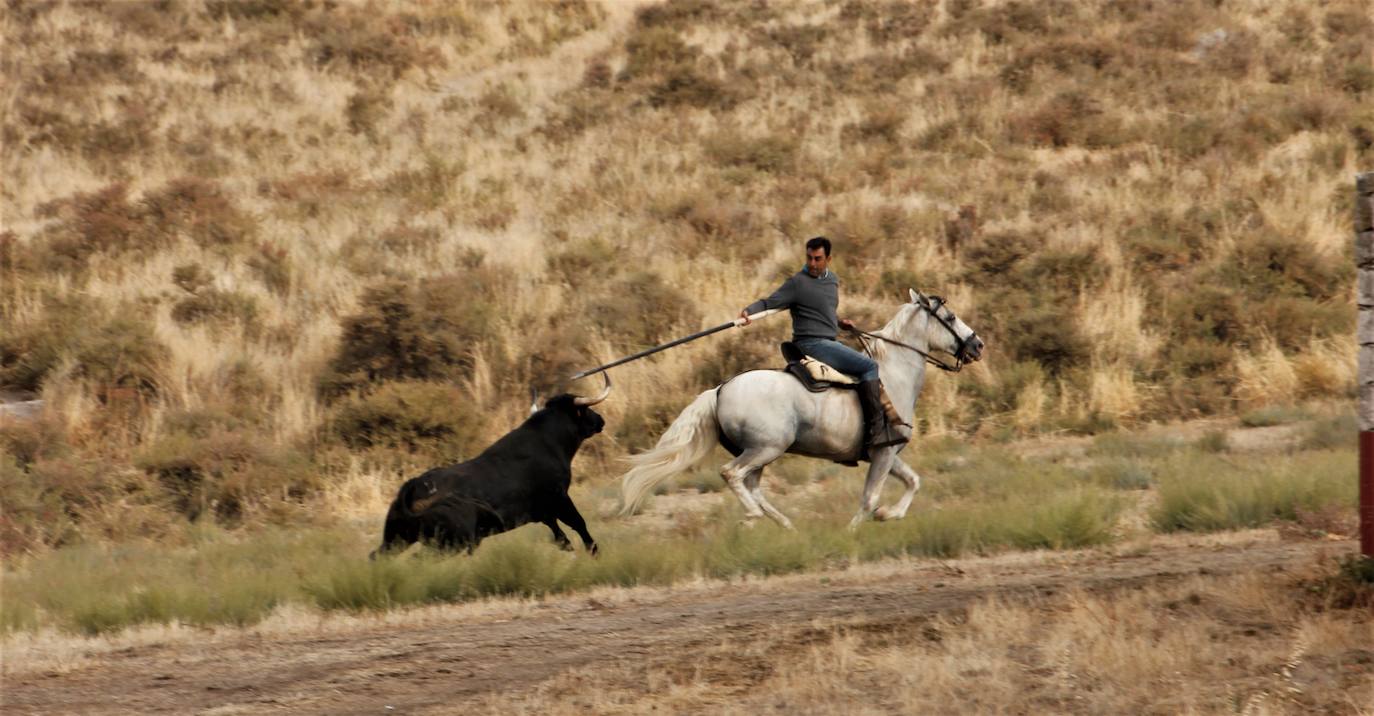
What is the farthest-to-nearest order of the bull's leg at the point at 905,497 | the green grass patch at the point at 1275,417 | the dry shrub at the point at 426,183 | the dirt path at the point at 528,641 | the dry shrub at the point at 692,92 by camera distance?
the dry shrub at the point at 692,92 → the dry shrub at the point at 426,183 → the green grass patch at the point at 1275,417 → the bull's leg at the point at 905,497 → the dirt path at the point at 528,641

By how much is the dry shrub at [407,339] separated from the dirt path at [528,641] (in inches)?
346

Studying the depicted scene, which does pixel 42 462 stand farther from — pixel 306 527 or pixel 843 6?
pixel 843 6

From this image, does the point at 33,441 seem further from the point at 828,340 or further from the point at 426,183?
the point at 426,183

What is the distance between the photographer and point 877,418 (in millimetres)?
12398

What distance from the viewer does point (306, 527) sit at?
48.9 feet

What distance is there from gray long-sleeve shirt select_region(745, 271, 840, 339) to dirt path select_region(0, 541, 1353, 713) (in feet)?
7.88

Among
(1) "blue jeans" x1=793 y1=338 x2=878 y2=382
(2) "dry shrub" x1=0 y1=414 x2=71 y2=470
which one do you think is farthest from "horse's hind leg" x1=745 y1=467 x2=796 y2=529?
(2) "dry shrub" x1=0 y1=414 x2=71 y2=470

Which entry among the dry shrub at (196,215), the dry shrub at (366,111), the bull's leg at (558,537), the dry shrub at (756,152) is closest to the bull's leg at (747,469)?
the bull's leg at (558,537)

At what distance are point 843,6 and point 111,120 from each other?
1773 centimetres

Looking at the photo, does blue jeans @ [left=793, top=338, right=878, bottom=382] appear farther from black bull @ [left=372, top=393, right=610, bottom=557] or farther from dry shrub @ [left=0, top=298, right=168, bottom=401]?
dry shrub @ [left=0, top=298, right=168, bottom=401]

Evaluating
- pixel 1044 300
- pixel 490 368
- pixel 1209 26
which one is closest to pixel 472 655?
pixel 490 368

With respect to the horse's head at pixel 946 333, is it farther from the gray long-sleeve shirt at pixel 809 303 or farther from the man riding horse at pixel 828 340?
the gray long-sleeve shirt at pixel 809 303

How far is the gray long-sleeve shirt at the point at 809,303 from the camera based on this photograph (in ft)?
40.4

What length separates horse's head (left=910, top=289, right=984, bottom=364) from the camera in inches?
513
